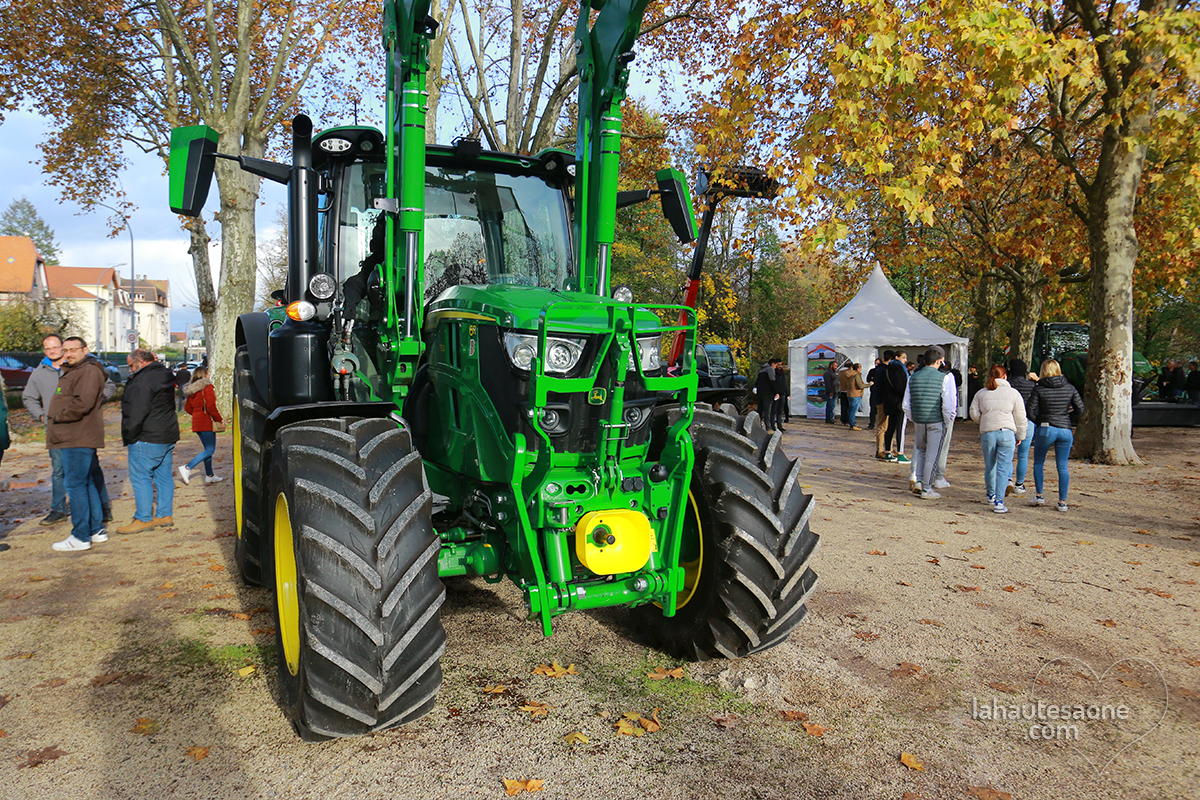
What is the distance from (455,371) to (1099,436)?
1275 centimetres

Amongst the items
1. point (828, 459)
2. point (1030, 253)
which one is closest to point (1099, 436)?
point (828, 459)

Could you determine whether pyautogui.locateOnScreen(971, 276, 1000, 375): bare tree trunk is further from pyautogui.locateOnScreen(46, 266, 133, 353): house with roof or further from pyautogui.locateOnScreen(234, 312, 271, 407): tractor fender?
pyautogui.locateOnScreen(46, 266, 133, 353): house with roof

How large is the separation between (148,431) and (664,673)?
604 cm

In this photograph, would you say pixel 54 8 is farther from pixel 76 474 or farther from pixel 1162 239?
pixel 1162 239

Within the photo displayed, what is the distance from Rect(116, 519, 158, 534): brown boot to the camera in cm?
790

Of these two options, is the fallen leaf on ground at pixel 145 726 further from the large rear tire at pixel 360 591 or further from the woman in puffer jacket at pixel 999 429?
the woman in puffer jacket at pixel 999 429

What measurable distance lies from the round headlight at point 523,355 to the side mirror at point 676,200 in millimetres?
1854

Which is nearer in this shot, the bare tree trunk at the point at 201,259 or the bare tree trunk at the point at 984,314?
the bare tree trunk at the point at 201,259

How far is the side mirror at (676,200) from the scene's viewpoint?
5078mm

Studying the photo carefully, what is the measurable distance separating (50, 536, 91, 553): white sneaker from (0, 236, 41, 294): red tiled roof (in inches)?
2621

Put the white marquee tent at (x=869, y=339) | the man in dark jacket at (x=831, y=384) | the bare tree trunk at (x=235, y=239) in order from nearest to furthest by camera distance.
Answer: the bare tree trunk at (x=235, y=239) < the white marquee tent at (x=869, y=339) < the man in dark jacket at (x=831, y=384)

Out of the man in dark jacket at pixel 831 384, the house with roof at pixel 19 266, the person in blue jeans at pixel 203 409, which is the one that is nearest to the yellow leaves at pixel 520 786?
the person in blue jeans at pixel 203 409

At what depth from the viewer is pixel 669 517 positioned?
3.97 meters

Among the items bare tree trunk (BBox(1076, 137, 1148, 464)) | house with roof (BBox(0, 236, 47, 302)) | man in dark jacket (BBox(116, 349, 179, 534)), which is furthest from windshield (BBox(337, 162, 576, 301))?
house with roof (BBox(0, 236, 47, 302))
